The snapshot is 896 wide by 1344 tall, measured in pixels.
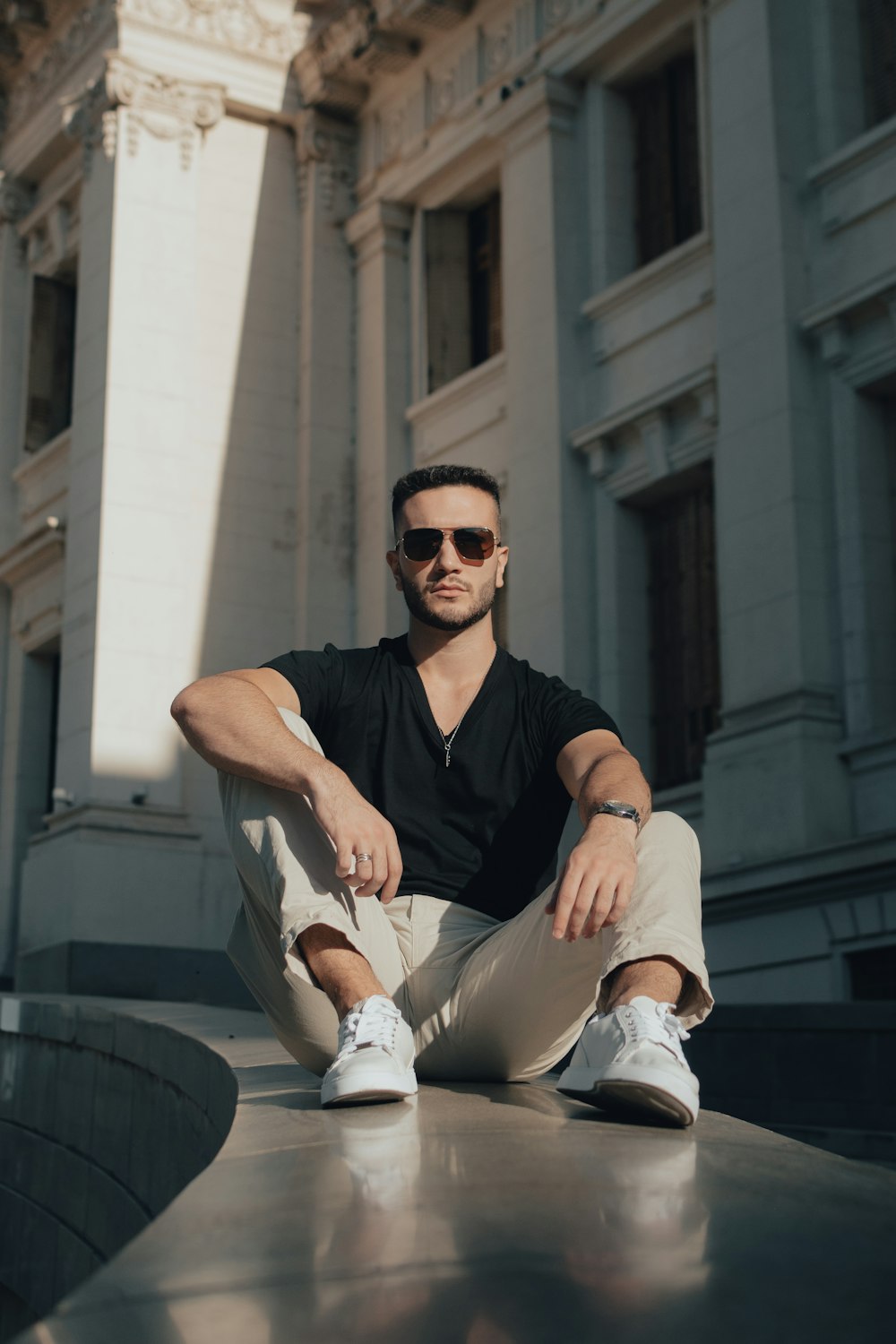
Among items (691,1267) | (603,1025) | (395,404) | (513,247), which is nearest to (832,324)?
(513,247)

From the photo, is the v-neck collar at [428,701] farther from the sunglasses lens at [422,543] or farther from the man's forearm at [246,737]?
the man's forearm at [246,737]

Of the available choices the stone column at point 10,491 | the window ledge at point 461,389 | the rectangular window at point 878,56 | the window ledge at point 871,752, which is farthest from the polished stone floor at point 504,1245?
the stone column at point 10,491

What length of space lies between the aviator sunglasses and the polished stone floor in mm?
1761

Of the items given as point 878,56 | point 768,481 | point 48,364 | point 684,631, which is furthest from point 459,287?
point 768,481

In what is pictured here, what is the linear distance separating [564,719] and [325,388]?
627 inches

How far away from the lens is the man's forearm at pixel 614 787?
4012mm

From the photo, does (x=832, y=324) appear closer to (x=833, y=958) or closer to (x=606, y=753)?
(x=833, y=958)

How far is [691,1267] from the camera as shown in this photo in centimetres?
222

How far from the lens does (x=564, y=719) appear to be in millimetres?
4535

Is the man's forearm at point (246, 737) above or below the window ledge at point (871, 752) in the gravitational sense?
below

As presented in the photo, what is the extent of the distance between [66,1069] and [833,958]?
5913 mm

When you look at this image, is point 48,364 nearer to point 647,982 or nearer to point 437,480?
point 437,480

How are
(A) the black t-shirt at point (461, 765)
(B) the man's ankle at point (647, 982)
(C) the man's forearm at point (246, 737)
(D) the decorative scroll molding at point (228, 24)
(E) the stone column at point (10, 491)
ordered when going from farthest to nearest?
(E) the stone column at point (10, 491)
(D) the decorative scroll molding at point (228, 24)
(A) the black t-shirt at point (461, 765)
(C) the man's forearm at point (246, 737)
(B) the man's ankle at point (647, 982)

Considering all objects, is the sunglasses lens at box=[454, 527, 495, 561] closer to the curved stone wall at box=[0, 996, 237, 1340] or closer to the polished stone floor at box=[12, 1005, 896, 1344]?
the polished stone floor at box=[12, 1005, 896, 1344]
